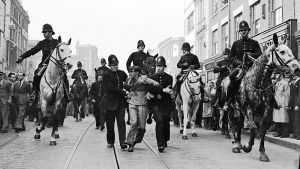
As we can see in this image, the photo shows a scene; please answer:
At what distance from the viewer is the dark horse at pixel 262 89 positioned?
8.44m

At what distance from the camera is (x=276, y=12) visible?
796 inches

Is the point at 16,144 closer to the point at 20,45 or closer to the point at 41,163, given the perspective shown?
the point at 41,163

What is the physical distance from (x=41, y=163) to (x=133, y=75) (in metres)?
3.12

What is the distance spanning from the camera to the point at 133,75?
10055 mm

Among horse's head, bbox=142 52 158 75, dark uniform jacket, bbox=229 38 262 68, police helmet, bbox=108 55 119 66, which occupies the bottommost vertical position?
horse's head, bbox=142 52 158 75

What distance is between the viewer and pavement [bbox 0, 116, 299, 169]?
7812 millimetres

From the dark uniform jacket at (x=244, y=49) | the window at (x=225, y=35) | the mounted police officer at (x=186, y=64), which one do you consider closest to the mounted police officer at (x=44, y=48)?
the mounted police officer at (x=186, y=64)

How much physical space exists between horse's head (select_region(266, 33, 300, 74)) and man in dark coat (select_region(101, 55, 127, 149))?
3.48 meters

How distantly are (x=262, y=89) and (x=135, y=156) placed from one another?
2.90 m

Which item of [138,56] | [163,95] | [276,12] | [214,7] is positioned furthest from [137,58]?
[214,7]

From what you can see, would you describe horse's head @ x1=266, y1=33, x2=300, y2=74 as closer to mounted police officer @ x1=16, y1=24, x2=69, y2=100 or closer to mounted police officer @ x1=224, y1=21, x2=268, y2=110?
mounted police officer @ x1=224, y1=21, x2=268, y2=110

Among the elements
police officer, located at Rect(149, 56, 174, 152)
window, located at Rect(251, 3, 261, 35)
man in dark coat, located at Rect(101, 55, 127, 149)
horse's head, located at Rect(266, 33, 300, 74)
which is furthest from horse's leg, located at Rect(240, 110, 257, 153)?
window, located at Rect(251, 3, 261, 35)

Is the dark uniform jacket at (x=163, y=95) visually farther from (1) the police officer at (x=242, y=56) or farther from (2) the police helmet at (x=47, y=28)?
(2) the police helmet at (x=47, y=28)

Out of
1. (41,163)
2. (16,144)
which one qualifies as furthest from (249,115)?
(16,144)
